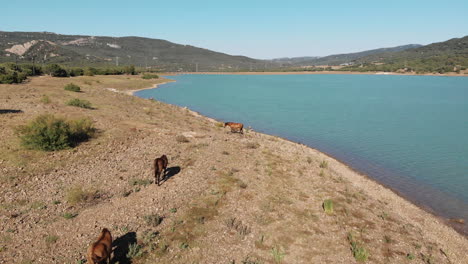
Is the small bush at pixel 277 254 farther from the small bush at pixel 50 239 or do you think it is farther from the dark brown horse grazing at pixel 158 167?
the small bush at pixel 50 239

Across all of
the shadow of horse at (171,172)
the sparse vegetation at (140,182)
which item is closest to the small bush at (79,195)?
the sparse vegetation at (140,182)

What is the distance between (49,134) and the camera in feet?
54.3

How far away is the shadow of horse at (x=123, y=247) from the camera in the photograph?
30.0 feet

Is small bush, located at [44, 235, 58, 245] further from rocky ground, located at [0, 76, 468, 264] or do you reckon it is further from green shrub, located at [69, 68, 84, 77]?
green shrub, located at [69, 68, 84, 77]

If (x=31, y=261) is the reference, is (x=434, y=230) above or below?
below

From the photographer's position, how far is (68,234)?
10000 mm

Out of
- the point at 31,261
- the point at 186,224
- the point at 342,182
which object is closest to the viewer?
the point at 31,261

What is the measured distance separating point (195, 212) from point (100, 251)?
15.3ft

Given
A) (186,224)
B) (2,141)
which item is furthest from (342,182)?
(2,141)

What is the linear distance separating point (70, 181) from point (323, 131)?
34.4 meters

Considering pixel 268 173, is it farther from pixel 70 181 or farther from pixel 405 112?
pixel 405 112

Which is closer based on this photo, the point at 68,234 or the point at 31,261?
the point at 31,261

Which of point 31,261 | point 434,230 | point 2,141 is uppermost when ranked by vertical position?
point 2,141

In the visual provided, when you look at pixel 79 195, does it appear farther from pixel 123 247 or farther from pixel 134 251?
pixel 134 251
